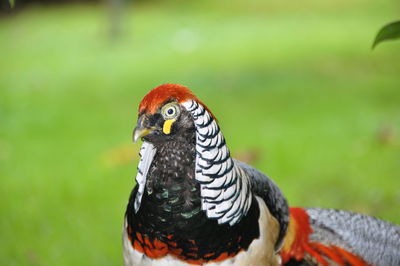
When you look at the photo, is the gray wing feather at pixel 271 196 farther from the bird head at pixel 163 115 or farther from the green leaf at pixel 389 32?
the green leaf at pixel 389 32

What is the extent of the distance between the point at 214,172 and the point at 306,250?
2.10 ft

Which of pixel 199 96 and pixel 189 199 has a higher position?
pixel 199 96

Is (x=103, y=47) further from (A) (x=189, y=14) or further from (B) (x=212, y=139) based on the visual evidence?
(B) (x=212, y=139)

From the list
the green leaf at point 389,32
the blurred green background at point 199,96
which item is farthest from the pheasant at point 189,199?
the blurred green background at point 199,96

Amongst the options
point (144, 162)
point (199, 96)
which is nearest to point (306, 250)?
point (144, 162)

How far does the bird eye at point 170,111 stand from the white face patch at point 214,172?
0.03 meters

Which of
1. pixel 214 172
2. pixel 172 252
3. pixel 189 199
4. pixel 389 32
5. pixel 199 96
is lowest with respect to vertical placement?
pixel 172 252

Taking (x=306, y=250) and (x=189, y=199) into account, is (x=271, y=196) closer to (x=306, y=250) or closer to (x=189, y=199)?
(x=306, y=250)

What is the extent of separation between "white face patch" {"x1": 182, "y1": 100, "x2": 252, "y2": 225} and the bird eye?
33mm

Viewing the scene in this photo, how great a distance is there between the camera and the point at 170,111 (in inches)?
79.3

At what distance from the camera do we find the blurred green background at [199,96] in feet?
14.5

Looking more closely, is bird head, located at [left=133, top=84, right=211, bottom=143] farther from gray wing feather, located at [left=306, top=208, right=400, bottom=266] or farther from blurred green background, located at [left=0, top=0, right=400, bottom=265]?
blurred green background, located at [left=0, top=0, right=400, bottom=265]

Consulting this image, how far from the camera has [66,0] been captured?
18.3 m

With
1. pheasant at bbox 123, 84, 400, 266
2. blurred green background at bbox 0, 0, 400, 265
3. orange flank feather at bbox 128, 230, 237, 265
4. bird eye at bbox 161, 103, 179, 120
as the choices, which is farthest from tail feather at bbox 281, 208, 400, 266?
blurred green background at bbox 0, 0, 400, 265
